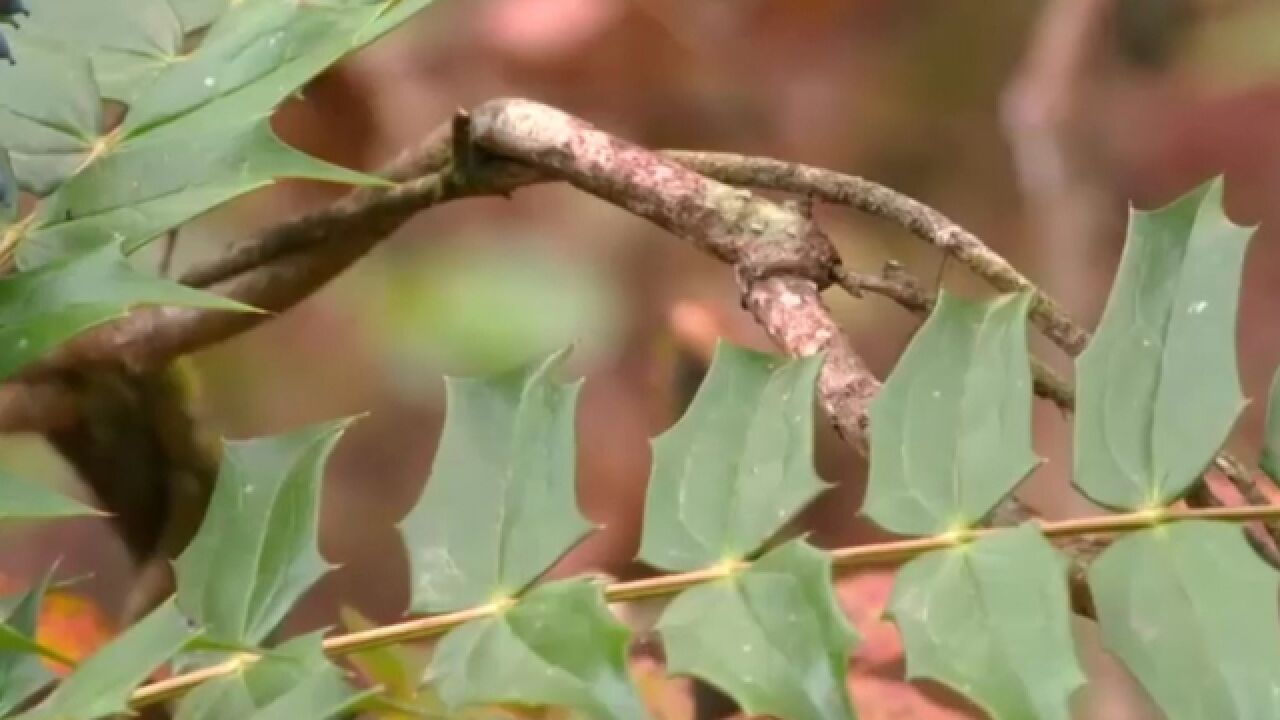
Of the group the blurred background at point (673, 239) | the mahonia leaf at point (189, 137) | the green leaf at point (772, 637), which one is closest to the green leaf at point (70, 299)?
the mahonia leaf at point (189, 137)

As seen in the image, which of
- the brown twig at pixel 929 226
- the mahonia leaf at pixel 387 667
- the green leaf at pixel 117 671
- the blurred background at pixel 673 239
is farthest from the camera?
the blurred background at pixel 673 239

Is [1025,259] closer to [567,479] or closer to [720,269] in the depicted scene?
[720,269]

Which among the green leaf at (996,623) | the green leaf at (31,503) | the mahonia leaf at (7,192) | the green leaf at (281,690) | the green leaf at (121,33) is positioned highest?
the green leaf at (121,33)

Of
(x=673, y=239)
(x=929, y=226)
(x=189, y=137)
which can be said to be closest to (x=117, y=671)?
(x=189, y=137)

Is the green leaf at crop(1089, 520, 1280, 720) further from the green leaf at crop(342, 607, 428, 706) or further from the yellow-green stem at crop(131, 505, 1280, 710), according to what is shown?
the green leaf at crop(342, 607, 428, 706)

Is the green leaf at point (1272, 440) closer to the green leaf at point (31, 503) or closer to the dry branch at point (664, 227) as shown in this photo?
the dry branch at point (664, 227)

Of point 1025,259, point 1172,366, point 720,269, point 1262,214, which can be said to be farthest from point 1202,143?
point 1172,366

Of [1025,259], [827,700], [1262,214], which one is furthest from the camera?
[1262,214]
